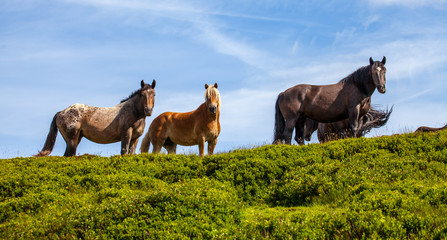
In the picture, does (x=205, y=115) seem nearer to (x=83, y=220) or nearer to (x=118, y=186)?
(x=118, y=186)

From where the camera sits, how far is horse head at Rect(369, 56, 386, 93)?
1883 centimetres

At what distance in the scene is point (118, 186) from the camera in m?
12.5

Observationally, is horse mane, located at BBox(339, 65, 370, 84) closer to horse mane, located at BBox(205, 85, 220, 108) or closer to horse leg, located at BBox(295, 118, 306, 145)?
horse leg, located at BBox(295, 118, 306, 145)

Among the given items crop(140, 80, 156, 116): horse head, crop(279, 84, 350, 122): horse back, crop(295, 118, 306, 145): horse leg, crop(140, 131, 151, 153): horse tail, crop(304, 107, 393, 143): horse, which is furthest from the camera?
crop(304, 107, 393, 143): horse

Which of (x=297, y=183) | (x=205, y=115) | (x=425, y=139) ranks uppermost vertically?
(x=205, y=115)

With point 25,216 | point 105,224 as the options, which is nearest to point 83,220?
point 105,224

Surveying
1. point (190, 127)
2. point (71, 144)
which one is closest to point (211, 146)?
point (190, 127)

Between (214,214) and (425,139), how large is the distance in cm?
867

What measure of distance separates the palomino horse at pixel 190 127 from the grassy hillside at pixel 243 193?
110 inches

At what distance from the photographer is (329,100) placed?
19.9 m

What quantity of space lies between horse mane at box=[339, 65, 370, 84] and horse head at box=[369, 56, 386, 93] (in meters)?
0.43

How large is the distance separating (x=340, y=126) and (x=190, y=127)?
31.7ft

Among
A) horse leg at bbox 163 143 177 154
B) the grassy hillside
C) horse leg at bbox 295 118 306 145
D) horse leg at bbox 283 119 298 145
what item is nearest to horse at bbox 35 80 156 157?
horse leg at bbox 163 143 177 154

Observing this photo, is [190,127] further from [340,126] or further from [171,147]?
[340,126]
